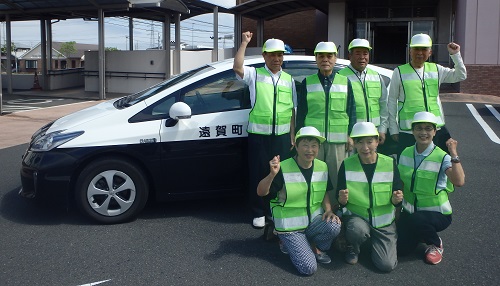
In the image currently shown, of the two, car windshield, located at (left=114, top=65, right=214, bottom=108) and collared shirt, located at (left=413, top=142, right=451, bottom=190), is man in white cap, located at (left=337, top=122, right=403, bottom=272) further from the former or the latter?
car windshield, located at (left=114, top=65, right=214, bottom=108)

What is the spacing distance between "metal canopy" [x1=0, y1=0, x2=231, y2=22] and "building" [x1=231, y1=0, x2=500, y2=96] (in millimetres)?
3761

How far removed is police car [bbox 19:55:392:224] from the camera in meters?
5.13

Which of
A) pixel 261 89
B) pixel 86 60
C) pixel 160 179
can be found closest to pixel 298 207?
pixel 261 89

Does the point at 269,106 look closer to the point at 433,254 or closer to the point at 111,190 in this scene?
the point at 111,190

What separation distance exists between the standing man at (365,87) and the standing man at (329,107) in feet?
0.38

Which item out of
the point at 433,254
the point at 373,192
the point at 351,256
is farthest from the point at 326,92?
the point at 433,254

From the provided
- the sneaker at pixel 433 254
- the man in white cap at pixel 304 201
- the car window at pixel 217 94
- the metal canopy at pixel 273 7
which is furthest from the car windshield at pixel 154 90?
the metal canopy at pixel 273 7

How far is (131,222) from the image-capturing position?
533 centimetres

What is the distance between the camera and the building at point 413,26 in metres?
18.7

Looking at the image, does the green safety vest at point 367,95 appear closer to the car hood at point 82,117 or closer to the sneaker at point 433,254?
the sneaker at point 433,254

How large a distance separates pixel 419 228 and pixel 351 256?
23.2 inches

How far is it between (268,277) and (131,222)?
179 cm

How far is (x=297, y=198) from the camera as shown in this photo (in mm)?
4355

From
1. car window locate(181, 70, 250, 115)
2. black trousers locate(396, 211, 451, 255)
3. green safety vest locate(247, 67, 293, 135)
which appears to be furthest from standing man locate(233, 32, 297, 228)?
black trousers locate(396, 211, 451, 255)
